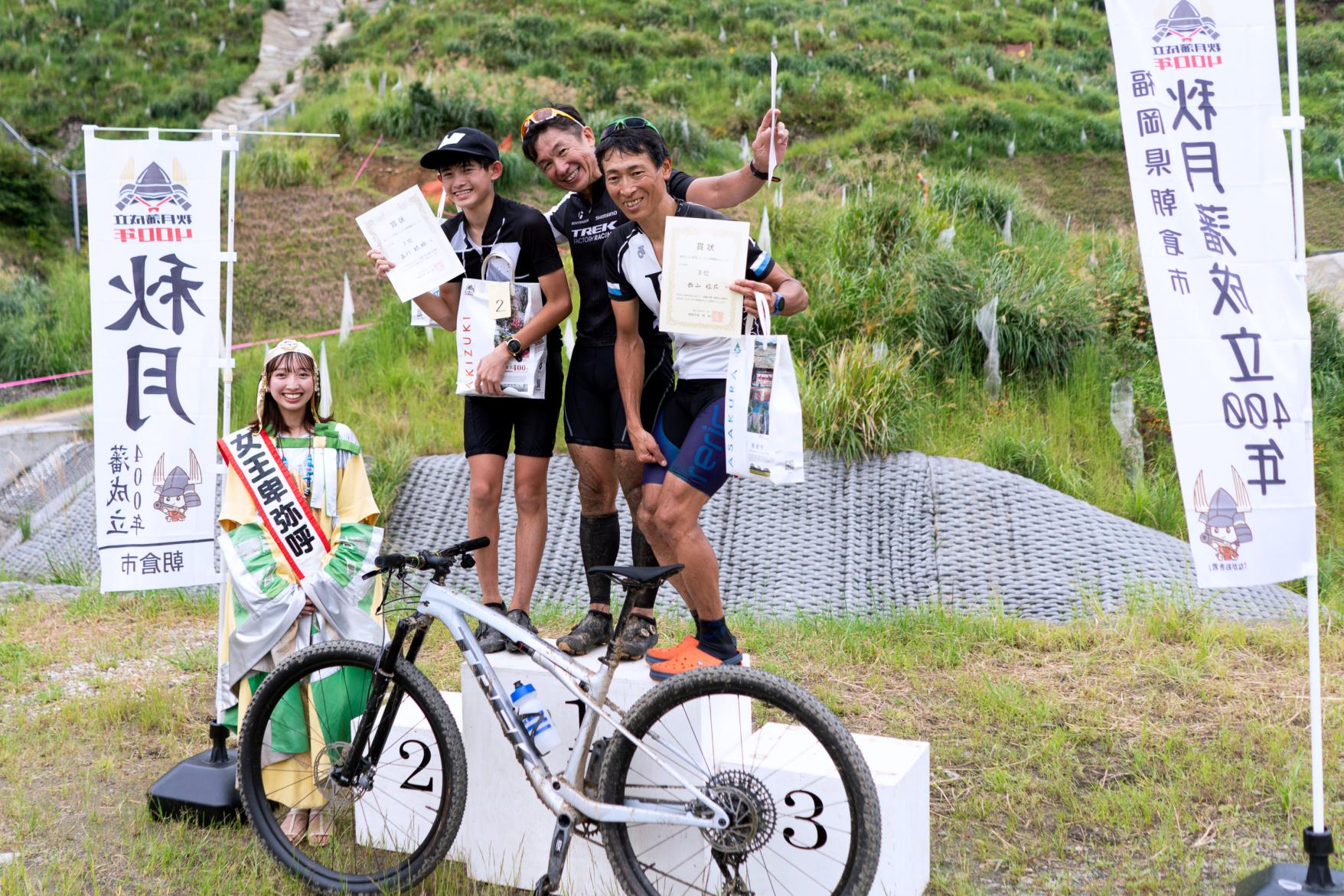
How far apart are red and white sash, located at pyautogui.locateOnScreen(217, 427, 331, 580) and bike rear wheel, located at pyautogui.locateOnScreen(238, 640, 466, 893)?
0.40 metres

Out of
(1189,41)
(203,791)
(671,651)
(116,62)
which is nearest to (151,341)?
(203,791)

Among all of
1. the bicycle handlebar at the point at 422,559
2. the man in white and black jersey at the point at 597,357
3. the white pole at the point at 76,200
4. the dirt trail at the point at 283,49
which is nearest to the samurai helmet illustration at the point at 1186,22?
the man in white and black jersey at the point at 597,357

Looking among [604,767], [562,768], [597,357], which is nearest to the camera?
[604,767]

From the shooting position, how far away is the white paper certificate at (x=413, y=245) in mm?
3838

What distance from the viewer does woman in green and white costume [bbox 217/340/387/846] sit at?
372 centimetres

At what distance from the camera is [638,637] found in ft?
12.3

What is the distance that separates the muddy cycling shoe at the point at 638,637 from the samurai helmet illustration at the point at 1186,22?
7.31 ft

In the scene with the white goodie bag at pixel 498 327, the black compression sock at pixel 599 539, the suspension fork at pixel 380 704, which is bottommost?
the suspension fork at pixel 380 704

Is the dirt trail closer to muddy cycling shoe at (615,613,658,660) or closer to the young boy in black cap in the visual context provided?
the young boy in black cap

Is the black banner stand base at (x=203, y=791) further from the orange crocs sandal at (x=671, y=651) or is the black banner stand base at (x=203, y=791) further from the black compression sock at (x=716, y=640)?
the black compression sock at (x=716, y=640)

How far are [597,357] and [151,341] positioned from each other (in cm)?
163

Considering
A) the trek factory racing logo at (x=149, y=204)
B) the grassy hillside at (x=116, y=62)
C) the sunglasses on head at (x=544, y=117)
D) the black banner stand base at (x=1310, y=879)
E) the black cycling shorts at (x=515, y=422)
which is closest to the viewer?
the black banner stand base at (x=1310, y=879)

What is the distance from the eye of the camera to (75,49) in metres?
26.5

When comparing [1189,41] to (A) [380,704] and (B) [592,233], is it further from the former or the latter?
(A) [380,704]
